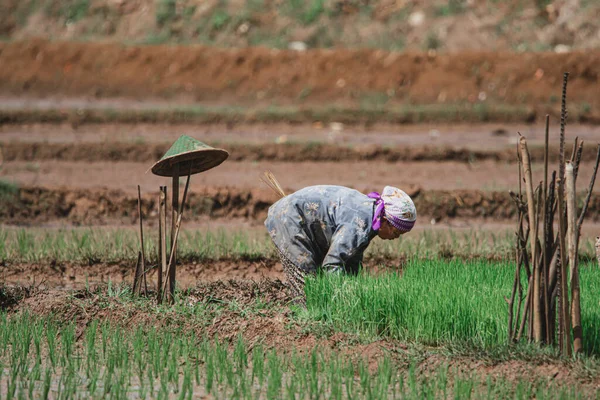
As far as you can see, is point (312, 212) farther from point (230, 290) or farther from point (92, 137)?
point (92, 137)

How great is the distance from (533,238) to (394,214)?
0.85 metres

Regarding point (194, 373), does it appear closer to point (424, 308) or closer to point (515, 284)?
point (424, 308)

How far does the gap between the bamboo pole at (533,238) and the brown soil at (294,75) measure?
10757 millimetres

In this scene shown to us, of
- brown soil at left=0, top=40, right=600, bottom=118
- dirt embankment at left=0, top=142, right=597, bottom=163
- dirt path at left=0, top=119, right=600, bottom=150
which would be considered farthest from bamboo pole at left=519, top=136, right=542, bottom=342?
brown soil at left=0, top=40, right=600, bottom=118

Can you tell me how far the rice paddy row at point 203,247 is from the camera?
7.14 meters

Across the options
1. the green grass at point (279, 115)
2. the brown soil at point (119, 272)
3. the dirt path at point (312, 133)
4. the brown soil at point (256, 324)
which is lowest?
the brown soil at point (256, 324)

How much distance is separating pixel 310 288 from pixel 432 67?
11140 millimetres

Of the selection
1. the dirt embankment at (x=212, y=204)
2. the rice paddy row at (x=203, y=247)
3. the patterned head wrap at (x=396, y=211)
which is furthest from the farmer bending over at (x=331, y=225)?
the dirt embankment at (x=212, y=204)

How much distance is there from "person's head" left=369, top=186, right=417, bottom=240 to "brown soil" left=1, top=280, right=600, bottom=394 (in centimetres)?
69

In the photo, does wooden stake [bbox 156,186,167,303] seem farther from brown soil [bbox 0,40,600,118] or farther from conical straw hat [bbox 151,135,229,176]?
brown soil [bbox 0,40,600,118]

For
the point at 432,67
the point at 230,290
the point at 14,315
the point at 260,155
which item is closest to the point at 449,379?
the point at 230,290

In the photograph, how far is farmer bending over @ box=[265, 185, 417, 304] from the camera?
197 inches

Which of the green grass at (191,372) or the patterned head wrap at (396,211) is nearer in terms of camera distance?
the green grass at (191,372)

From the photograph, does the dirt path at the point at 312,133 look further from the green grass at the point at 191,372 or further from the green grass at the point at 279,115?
the green grass at the point at 191,372
